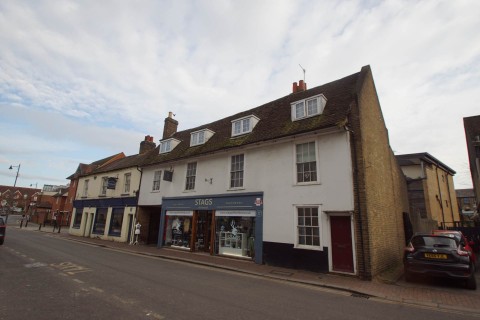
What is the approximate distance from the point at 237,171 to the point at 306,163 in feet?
13.4

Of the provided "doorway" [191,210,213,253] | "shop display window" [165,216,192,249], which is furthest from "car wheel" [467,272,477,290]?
"shop display window" [165,216,192,249]

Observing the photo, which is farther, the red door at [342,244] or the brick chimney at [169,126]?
the brick chimney at [169,126]

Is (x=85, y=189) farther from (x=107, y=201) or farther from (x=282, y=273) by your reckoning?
(x=282, y=273)

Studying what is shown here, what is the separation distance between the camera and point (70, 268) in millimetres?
9305

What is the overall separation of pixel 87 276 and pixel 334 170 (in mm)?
9340

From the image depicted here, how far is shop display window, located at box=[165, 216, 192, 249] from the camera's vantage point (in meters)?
16.7

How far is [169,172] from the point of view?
17906 millimetres

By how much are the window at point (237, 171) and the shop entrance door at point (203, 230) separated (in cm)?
272

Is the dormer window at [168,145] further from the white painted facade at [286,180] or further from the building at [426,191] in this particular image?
the building at [426,191]

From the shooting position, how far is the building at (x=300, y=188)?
1034 cm

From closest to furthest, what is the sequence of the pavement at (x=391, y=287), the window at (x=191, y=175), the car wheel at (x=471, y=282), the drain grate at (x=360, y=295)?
the pavement at (x=391, y=287) → the drain grate at (x=360, y=295) → the car wheel at (x=471, y=282) → the window at (x=191, y=175)

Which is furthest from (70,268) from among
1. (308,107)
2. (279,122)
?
(308,107)

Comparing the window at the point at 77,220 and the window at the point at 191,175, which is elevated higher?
the window at the point at 191,175

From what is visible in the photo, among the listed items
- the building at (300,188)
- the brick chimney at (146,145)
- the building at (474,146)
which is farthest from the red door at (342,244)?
the brick chimney at (146,145)
